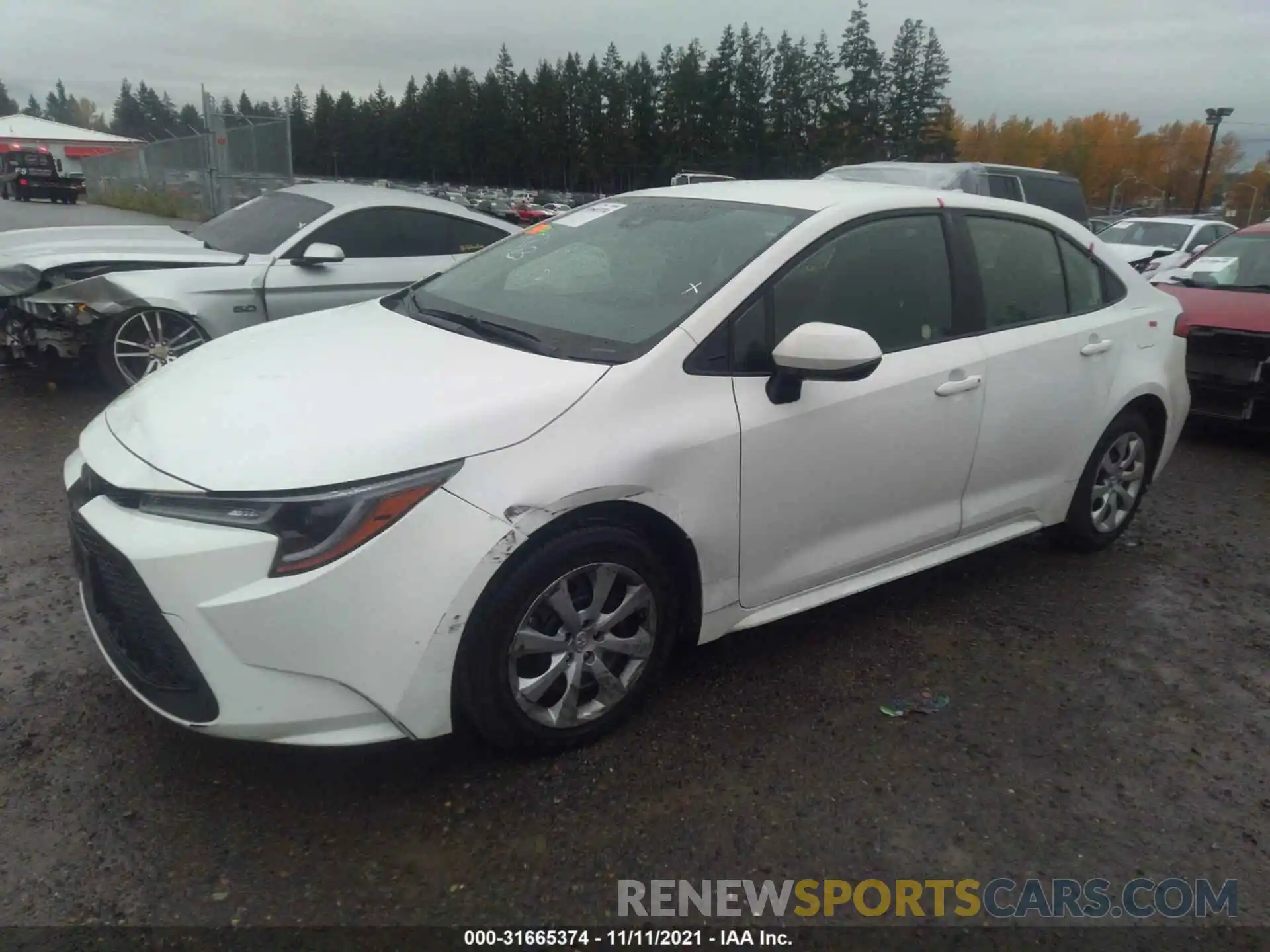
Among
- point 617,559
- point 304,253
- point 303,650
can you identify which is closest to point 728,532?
point 617,559

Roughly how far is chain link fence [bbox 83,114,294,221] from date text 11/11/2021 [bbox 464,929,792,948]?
15089mm

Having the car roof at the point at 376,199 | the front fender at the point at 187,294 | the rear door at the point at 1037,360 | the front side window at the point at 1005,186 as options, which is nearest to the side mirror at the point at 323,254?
the front fender at the point at 187,294

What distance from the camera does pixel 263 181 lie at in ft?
53.7

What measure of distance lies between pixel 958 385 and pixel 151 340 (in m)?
5.15

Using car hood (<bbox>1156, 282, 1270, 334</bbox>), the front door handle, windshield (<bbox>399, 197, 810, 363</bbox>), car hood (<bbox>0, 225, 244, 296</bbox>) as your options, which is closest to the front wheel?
car hood (<bbox>0, 225, 244, 296</bbox>)

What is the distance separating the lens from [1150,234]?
15.1 m

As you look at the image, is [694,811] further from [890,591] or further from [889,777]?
[890,591]

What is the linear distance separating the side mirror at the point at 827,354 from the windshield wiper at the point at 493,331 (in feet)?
2.36

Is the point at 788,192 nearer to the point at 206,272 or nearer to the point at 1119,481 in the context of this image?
the point at 1119,481

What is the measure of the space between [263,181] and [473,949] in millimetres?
16553

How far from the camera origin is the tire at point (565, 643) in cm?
249

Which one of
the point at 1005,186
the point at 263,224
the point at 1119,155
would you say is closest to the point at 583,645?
the point at 263,224

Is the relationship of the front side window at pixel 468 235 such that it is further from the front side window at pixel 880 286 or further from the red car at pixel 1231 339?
the red car at pixel 1231 339

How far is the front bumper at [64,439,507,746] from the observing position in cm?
227
